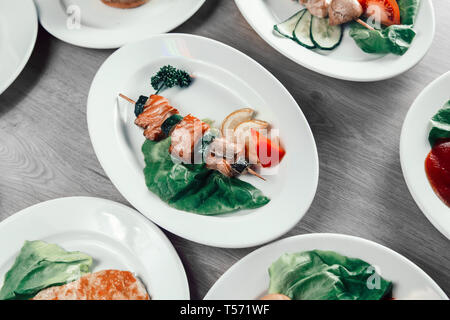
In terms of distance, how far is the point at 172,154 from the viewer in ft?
6.70

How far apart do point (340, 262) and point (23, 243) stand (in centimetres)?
155

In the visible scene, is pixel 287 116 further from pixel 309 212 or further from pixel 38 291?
pixel 38 291

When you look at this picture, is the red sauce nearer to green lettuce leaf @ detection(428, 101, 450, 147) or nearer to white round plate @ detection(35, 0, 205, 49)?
green lettuce leaf @ detection(428, 101, 450, 147)

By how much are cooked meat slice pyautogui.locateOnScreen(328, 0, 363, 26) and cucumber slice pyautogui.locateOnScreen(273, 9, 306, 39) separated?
176 millimetres

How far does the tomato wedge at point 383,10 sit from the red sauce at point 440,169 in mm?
693

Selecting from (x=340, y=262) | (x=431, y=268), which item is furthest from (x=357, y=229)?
(x=431, y=268)

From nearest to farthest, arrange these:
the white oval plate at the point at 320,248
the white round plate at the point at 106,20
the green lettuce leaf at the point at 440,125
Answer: the white oval plate at the point at 320,248
the green lettuce leaf at the point at 440,125
the white round plate at the point at 106,20

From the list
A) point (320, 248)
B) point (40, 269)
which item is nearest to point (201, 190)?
point (320, 248)

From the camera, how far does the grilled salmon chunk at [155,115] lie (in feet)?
6.80

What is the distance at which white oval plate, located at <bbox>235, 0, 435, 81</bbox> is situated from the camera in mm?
1931

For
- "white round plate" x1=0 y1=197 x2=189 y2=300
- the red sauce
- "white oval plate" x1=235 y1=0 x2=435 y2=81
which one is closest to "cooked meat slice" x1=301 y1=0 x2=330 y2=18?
"white oval plate" x1=235 y1=0 x2=435 y2=81

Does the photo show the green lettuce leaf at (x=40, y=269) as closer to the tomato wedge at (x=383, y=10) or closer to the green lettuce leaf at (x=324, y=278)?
the green lettuce leaf at (x=324, y=278)

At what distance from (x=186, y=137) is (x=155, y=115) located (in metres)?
0.22

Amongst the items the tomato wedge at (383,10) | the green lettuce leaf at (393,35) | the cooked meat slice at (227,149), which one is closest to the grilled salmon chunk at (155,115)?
the cooked meat slice at (227,149)
